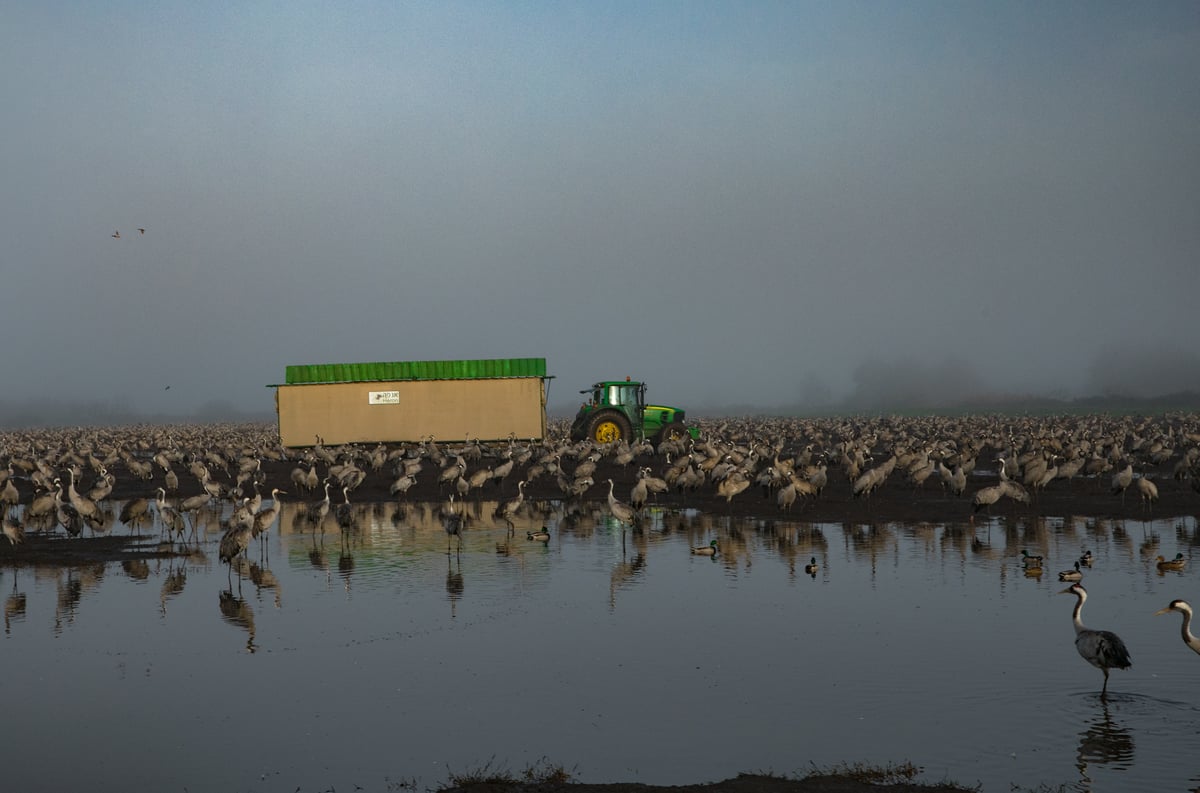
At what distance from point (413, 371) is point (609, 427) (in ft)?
35.4

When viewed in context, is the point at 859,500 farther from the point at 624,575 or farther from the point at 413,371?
the point at 413,371

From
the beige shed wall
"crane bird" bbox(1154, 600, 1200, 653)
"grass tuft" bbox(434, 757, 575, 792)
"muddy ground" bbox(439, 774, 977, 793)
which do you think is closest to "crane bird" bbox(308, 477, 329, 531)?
"grass tuft" bbox(434, 757, 575, 792)

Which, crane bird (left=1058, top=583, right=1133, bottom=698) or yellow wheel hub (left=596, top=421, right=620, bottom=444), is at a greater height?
yellow wheel hub (left=596, top=421, right=620, bottom=444)

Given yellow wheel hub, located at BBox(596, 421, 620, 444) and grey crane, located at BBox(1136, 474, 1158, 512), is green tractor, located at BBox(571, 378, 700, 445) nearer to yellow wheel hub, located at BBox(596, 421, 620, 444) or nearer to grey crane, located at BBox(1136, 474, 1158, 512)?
yellow wheel hub, located at BBox(596, 421, 620, 444)

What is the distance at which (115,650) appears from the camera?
56.1 ft

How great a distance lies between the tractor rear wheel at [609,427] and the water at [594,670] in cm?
3213

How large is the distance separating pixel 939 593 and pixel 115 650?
13.4m

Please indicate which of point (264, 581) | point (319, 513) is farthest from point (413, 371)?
point (264, 581)

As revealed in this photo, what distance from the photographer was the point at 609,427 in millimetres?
58781

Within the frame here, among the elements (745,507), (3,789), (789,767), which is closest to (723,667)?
(789,767)

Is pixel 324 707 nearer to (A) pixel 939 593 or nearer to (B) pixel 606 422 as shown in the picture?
(A) pixel 939 593

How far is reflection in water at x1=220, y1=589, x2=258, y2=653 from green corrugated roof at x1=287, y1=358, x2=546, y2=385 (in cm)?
3928

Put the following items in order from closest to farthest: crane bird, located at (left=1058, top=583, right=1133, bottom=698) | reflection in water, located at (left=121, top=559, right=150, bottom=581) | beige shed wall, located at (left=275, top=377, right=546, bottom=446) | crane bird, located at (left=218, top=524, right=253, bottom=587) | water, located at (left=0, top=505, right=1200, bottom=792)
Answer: water, located at (left=0, top=505, right=1200, bottom=792) < crane bird, located at (left=1058, top=583, right=1133, bottom=698) < crane bird, located at (left=218, top=524, right=253, bottom=587) < reflection in water, located at (left=121, top=559, right=150, bottom=581) < beige shed wall, located at (left=275, top=377, right=546, bottom=446)

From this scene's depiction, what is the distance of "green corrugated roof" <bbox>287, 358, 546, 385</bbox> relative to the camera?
6078 centimetres
